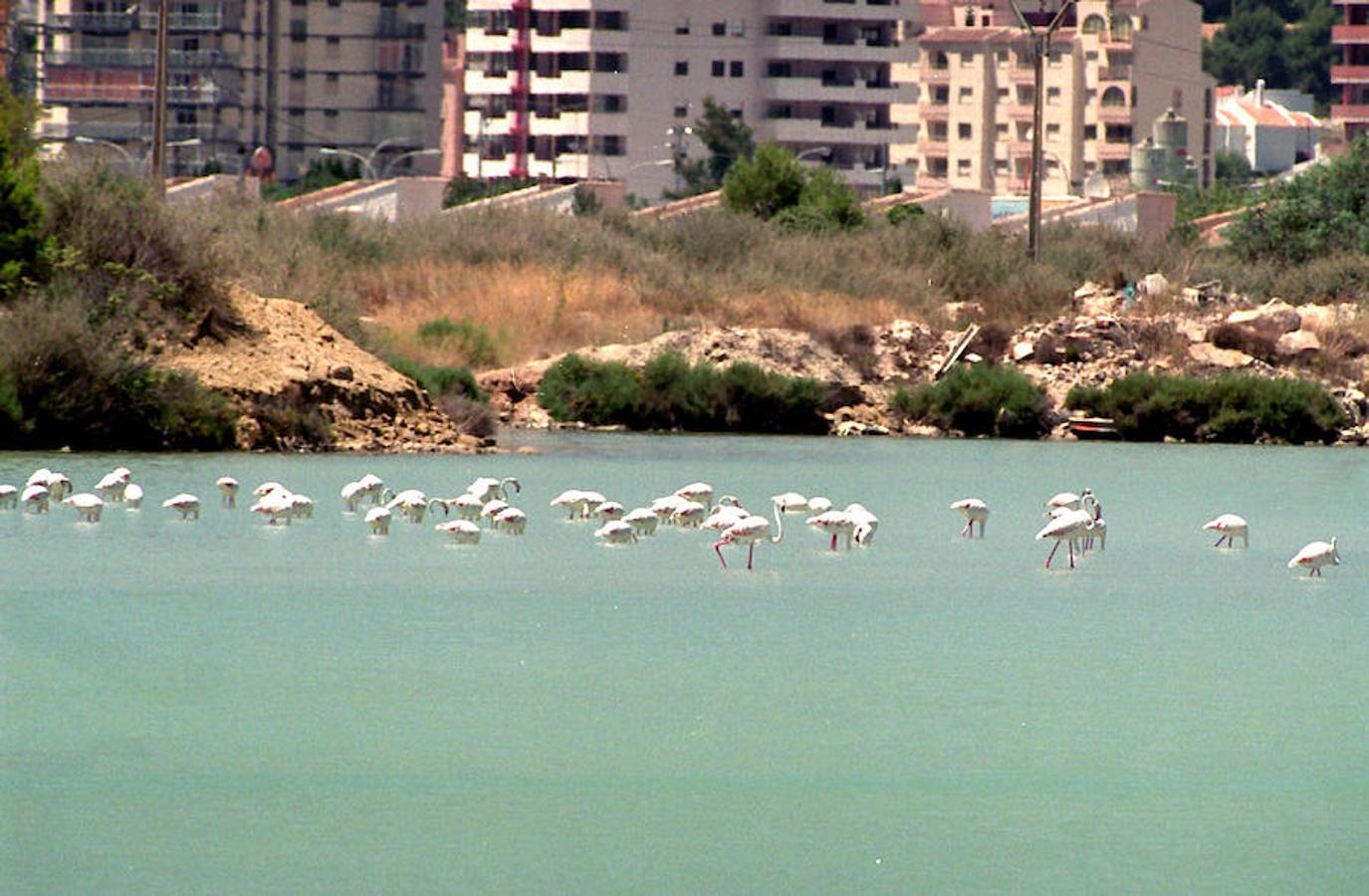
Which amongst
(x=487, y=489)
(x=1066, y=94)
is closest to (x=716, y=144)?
(x=1066, y=94)

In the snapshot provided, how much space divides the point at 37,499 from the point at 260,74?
9287 centimetres

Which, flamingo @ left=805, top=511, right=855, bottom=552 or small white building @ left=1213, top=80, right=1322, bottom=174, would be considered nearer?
flamingo @ left=805, top=511, right=855, bottom=552

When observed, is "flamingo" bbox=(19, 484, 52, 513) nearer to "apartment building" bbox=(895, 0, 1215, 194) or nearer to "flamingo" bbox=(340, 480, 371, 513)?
Answer: "flamingo" bbox=(340, 480, 371, 513)

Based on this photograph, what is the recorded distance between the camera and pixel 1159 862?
30.5 feet

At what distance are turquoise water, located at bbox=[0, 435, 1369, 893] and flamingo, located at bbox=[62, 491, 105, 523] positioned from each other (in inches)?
6.4

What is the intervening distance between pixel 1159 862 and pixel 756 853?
143 cm

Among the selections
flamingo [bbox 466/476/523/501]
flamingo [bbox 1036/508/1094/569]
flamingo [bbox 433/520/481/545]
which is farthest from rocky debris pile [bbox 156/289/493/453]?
flamingo [bbox 1036/508/1094/569]

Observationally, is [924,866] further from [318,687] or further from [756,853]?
[318,687]

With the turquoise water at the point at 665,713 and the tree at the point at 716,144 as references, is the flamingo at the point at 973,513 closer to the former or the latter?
the turquoise water at the point at 665,713

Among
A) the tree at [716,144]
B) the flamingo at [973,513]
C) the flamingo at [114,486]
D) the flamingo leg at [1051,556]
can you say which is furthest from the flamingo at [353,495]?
the tree at [716,144]

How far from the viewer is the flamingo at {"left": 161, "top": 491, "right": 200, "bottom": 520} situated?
1912 cm

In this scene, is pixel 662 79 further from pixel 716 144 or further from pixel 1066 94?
pixel 1066 94

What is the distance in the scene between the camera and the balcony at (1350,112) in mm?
122844

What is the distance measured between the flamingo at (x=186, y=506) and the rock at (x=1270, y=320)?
67.7 ft
